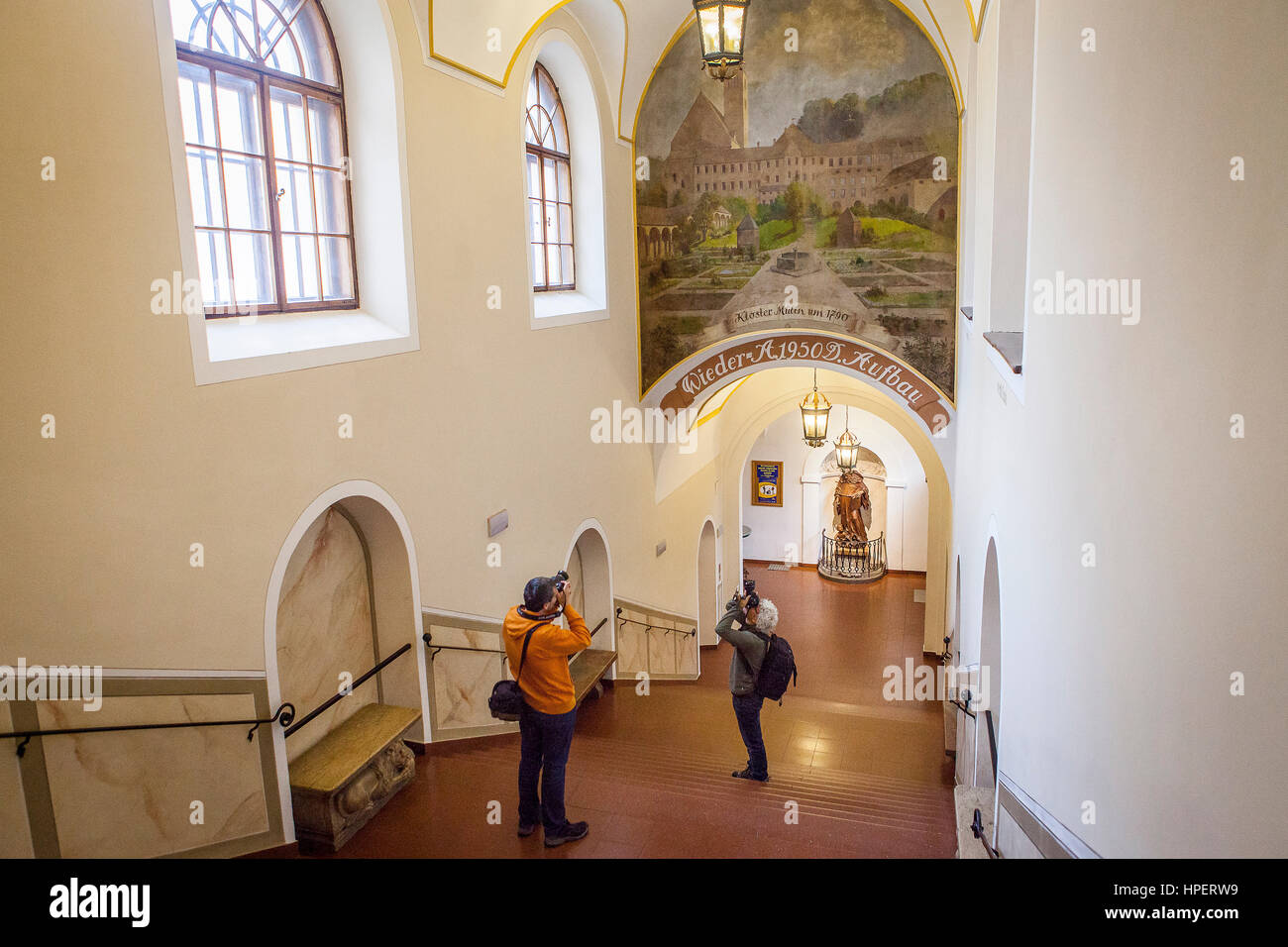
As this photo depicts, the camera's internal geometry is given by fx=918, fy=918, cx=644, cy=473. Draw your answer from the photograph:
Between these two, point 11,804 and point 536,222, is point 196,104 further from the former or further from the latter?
point 536,222

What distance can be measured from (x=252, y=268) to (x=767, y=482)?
17.2m

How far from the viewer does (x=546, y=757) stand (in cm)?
554

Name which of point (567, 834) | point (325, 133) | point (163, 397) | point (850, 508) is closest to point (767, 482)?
point (850, 508)

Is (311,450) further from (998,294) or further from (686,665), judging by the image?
(686,665)

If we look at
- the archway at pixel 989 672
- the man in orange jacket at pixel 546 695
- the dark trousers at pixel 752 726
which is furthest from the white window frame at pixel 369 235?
the archway at pixel 989 672

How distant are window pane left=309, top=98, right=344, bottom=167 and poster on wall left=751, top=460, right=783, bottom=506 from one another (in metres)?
16.3

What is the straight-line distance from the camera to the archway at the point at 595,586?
11133 mm

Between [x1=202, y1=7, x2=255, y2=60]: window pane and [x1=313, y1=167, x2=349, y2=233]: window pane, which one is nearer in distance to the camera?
[x1=202, y1=7, x2=255, y2=60]: window pane

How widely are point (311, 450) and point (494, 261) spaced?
9.89 ft

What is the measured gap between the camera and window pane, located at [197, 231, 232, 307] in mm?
5496

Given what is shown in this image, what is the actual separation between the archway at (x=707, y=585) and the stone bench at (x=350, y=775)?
992cm

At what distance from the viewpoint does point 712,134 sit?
446 inches

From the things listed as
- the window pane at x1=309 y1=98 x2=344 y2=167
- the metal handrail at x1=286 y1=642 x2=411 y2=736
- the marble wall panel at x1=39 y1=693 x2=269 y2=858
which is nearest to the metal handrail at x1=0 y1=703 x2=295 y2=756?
the marble wall panel at x1=39 y1=693 x2=269 y2=858

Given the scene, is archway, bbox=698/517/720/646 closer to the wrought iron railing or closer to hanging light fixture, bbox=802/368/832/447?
hanging light fixture, bbox=802/368/832/447
